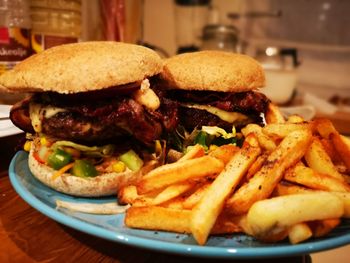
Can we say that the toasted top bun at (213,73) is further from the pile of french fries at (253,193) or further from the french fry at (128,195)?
the french fry at (128,195)

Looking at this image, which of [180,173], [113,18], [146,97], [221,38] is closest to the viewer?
[180,173]

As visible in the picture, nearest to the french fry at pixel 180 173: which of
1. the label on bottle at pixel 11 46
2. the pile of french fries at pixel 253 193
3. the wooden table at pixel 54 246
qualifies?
the pile of french fries at pixel 253 193

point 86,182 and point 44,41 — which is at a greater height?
point 44,41

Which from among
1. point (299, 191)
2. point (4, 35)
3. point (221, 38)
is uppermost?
point (4, 35)

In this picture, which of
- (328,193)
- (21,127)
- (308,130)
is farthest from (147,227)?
(21,127)

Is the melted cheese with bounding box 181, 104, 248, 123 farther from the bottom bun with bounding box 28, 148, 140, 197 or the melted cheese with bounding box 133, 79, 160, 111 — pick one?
the bottom bun with bounding box 28, 148, 140, 197

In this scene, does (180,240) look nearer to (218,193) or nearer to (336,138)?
(218,193)

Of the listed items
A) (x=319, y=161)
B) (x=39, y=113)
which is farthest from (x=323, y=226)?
(x=39, y=113)
